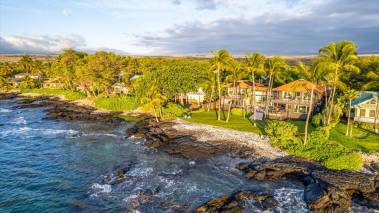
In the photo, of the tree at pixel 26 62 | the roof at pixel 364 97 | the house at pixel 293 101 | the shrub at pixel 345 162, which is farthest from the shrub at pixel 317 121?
the tree at pixel 26 62

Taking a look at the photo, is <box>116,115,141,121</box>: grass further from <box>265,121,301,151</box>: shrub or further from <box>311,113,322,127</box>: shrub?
<box>311,113,322,127</box>: shrub

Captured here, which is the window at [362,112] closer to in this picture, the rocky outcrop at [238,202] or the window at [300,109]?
the window at [300,109]

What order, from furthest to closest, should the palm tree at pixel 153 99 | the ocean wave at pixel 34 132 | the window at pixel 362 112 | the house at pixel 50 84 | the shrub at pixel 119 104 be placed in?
1. the house at pixel 50 84
2. the shrub at pixel 119 104
3. the palm tree at pixel 153 99
4. the ocean wave at pixel 34 132
5. the window at pixel 362 112

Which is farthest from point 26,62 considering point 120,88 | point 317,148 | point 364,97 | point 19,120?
point 364,97

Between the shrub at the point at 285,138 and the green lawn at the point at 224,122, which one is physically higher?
the shrub at the point at 285,138

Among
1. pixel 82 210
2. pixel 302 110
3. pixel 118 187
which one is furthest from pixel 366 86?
pixel 82 210

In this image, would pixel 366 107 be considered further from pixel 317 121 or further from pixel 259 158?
pixel 259 158
